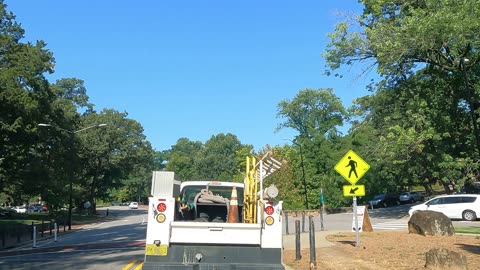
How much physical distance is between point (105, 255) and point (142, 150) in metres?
62.7

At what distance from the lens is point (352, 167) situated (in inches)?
612

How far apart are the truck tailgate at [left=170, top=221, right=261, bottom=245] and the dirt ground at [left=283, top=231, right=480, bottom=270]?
4.21m

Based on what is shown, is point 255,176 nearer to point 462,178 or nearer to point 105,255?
point 105,255

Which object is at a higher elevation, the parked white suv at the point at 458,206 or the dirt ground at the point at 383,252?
the parked white suv at the point at 458,206

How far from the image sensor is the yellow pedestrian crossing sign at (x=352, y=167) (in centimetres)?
1542

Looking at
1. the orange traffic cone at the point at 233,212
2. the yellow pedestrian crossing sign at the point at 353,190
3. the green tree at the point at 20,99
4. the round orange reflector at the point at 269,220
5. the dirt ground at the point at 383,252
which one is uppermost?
the green tree at the point at 20,99

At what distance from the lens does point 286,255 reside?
14.4 metres

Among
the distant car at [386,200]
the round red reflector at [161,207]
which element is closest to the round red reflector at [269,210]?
the round red reflector at [161,207]

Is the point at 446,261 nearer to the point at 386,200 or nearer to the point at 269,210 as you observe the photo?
the point at 269,210

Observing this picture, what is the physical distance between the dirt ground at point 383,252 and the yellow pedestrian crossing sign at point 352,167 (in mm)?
2236

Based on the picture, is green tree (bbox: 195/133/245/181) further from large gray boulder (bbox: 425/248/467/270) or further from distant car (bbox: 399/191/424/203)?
large gray boulder (bbox: 425/248/467/270)

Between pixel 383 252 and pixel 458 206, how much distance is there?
810 inches

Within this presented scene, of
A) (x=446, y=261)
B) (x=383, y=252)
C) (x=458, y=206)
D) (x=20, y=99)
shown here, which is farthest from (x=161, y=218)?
(x=458, y=206)

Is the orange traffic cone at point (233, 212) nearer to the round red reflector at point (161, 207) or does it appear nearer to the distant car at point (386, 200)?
the round red reflector at point (161, 207)
